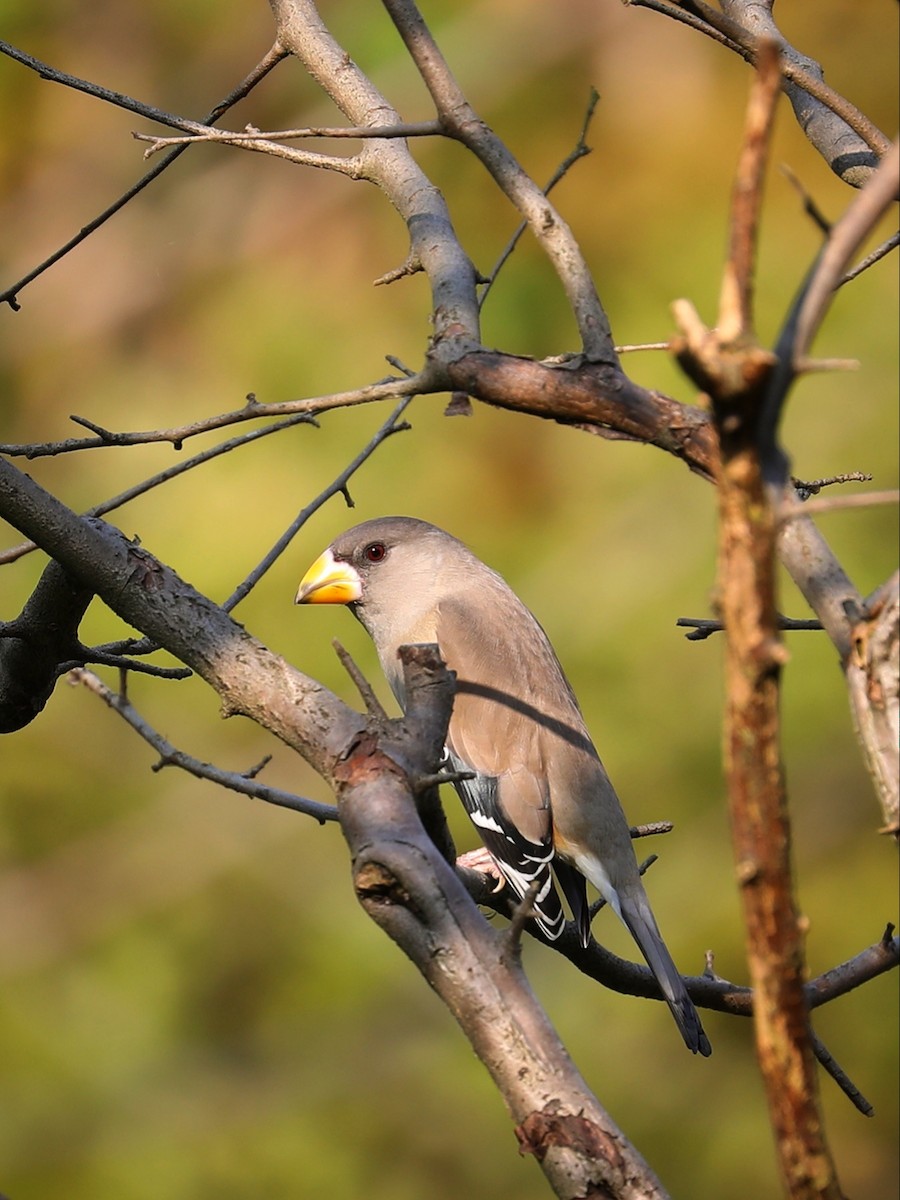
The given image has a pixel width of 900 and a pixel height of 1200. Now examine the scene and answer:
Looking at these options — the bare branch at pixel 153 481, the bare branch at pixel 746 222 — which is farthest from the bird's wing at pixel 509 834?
the bare branch at pixel 746 222

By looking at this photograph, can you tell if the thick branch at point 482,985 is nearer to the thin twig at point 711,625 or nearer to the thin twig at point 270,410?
the thin twig at point 270,410

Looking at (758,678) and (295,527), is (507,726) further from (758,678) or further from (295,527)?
(758,678)

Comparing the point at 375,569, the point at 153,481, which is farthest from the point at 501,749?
the point at 153,481

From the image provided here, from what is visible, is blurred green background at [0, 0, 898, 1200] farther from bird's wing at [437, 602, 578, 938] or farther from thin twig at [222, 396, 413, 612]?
thin twig at [222, 396, 413, 612]

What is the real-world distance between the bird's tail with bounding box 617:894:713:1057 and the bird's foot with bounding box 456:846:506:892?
0.29 m

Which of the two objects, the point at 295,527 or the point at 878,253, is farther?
the point at 295,527

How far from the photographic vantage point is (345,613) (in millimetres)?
6402

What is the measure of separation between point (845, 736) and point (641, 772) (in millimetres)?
934

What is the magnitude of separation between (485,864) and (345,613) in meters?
2.92

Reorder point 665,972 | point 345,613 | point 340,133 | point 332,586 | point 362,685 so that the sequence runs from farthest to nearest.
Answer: point 345,613 → point 332,586 → point 665,972 → point 340,133 → point 362,685

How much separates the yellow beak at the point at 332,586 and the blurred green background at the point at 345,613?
2005 mm

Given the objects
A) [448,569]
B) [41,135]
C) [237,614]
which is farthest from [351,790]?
[41,135]

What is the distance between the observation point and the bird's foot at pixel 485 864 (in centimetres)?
342

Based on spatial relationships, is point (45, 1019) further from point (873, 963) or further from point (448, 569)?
point (873, 963)
